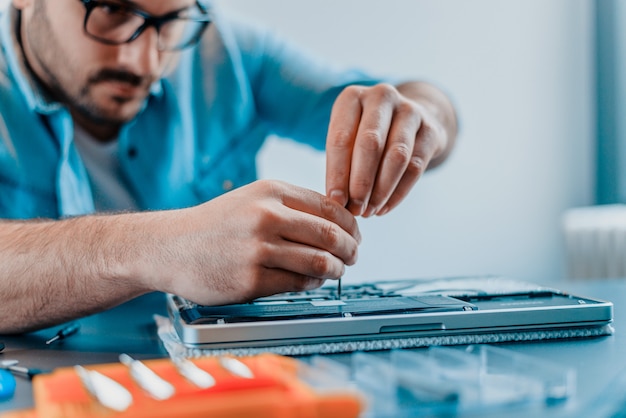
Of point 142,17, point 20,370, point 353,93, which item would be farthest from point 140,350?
point 142,17

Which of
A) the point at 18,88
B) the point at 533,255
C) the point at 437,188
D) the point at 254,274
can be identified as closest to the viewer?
the point at 254,274

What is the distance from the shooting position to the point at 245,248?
28.3 inches

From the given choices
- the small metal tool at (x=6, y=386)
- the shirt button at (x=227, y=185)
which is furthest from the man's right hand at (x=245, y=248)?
the shirt button at (x=227, y=185)

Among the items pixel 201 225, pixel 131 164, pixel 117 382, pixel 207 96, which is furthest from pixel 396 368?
pixel 207 96

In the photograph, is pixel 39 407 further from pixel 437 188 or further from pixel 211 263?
pixel 437 188

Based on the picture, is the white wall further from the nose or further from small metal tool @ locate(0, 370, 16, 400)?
small metal tool @ locate(0, 370, 16, 400)

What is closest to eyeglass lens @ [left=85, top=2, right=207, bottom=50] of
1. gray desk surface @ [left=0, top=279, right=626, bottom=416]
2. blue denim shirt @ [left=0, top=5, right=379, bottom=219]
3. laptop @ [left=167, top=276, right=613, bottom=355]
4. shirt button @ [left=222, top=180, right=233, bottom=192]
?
blue denim shirt @ [left=0, top=5, right=379, bottom=219]

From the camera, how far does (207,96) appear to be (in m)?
1.62

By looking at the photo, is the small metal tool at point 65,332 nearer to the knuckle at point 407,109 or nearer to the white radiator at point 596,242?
the knuckle at point 407,109

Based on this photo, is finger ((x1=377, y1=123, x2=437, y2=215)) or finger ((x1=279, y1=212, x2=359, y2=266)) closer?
finger ((x1=279, y1=212, x2=359, y2=266))

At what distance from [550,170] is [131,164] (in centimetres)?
220

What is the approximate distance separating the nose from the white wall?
1092mm

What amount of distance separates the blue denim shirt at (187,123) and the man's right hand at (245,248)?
2.33 feet

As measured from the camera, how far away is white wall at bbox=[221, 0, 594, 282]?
263 cm
